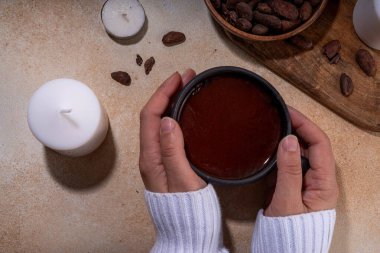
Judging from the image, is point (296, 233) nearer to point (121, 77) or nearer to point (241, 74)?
point (241, 74)

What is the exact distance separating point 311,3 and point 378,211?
337 mm

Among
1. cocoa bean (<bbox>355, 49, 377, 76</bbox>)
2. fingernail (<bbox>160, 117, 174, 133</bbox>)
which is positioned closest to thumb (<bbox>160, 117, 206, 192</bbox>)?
fingernail (<bbox>160, 117, 174, 133</bbox>)

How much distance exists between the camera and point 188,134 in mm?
657

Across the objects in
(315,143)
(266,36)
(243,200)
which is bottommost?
(243,200)

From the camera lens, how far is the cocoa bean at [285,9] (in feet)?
2.28

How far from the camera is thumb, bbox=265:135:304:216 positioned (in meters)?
0.60

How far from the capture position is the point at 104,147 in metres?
0.76

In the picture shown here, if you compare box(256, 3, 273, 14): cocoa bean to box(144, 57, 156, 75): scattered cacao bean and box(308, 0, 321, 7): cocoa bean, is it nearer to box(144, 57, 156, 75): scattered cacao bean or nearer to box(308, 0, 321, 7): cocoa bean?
box(308, 0, 321, 7): cocoa bean

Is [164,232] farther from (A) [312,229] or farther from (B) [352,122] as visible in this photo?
(B) [352,122]

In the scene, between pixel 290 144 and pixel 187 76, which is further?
pixel 187 76

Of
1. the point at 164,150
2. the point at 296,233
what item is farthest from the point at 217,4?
the point at 296,233

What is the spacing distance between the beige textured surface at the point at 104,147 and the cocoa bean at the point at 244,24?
71 millimetres

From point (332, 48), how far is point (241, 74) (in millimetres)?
166

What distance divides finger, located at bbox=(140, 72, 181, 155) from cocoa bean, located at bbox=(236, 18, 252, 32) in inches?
4.5
